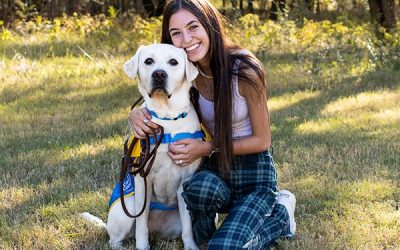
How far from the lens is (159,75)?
3178mm

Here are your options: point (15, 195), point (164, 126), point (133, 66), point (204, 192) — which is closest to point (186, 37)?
point (133, 66)

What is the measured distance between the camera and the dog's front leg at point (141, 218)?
3.37 metres

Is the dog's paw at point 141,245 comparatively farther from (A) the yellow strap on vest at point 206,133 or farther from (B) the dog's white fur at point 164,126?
(A) the yellow strap on vest at point 206,133

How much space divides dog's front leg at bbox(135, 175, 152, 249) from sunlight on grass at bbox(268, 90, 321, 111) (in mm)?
4021

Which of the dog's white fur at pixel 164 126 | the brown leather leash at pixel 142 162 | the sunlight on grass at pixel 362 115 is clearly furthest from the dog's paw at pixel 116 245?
the sunlight on grass at pixel 362 115

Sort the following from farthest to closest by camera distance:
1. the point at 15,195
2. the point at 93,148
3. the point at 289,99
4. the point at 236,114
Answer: the point at 289,99 → the point at 93,148 → the point at 15,195 → the point at 236,114

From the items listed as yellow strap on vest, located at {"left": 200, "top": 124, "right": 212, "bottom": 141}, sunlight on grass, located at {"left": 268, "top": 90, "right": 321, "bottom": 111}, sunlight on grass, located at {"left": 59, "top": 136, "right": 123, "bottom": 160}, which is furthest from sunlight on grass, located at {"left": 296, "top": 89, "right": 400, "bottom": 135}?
yellow strap on vest, located at {"left": 200, "top": 124, "right": 212, "bottom": 141}

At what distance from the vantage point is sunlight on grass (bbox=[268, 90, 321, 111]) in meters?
7.34

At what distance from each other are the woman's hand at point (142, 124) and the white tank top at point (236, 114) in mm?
369

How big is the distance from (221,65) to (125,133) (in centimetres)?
293

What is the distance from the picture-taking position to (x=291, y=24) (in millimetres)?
11641

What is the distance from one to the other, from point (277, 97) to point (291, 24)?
426cm

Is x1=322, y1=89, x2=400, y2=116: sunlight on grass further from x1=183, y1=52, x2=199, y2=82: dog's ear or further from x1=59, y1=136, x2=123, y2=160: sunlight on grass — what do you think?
x1=183, y1=52, x2=199, y2=82: dog's ear

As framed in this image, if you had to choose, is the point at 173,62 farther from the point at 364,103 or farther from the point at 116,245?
the point at 364,103
